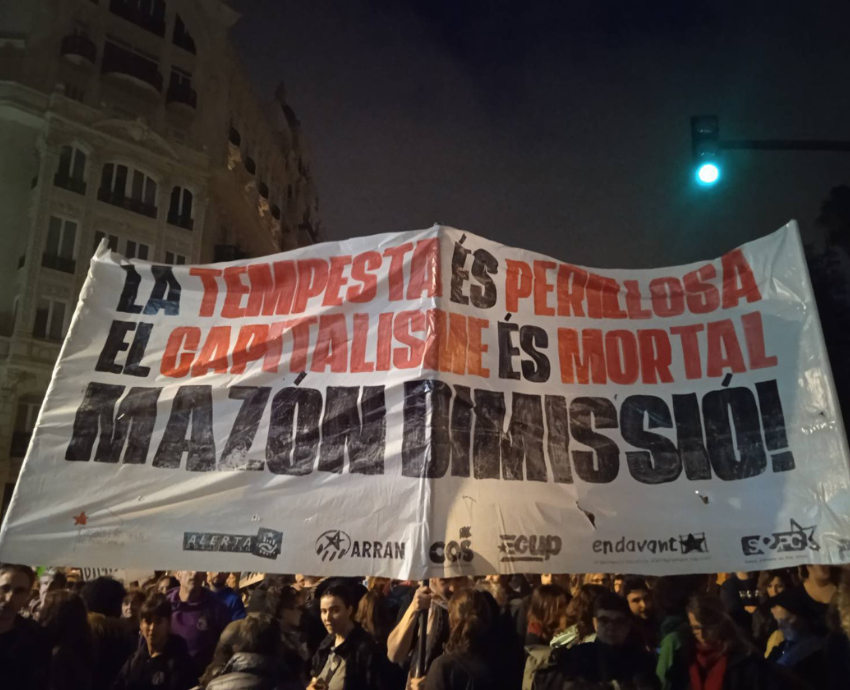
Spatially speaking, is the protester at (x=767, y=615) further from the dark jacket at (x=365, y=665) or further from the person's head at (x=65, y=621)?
the person's head at (x=65, y=621)

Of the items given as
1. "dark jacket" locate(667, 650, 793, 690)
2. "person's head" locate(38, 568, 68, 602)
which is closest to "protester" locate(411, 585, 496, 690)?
"dark jacket" locate(667, 650, 793, 690)

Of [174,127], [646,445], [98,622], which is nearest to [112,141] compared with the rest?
[174,127]

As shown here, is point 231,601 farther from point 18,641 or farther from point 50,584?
point 18,641

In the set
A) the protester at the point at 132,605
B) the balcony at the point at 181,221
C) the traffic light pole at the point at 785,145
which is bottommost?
the protester at the point at 132,605

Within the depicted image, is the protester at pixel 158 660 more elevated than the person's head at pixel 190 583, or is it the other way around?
the person's head at pixel 190 583

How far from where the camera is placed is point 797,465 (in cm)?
358

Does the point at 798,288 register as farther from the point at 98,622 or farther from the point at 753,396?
the point at 98,622

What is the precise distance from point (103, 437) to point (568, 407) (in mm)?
2469

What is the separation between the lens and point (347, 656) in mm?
3812

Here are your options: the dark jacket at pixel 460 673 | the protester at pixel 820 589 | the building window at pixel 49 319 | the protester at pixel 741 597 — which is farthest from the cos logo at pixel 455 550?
the building window at pixel 49 319

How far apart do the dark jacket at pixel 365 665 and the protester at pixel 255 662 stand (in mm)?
434

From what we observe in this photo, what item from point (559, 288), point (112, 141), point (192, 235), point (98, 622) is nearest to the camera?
point (559, 288)

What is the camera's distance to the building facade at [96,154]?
23.9 m

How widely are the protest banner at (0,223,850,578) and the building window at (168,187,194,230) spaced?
24988 millimetres
